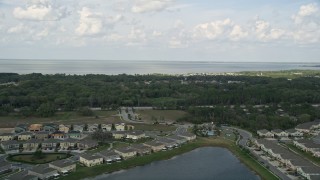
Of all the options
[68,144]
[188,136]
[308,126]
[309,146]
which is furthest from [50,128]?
[308,126]

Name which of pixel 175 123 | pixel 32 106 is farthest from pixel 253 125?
pixel 32 106

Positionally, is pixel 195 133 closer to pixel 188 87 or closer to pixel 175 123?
pixel 175 123

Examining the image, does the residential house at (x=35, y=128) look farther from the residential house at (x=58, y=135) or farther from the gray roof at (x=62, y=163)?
the gray roof at (x=62, y=163)

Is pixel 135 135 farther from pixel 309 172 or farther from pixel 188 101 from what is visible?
pixel 188 101

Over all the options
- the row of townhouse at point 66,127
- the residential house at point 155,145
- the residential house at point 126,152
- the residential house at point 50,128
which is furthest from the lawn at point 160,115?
the residential house at point 126,152

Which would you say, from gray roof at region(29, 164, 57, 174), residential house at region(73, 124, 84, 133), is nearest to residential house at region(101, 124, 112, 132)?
residential house at region(73, 124, 84, 133)
